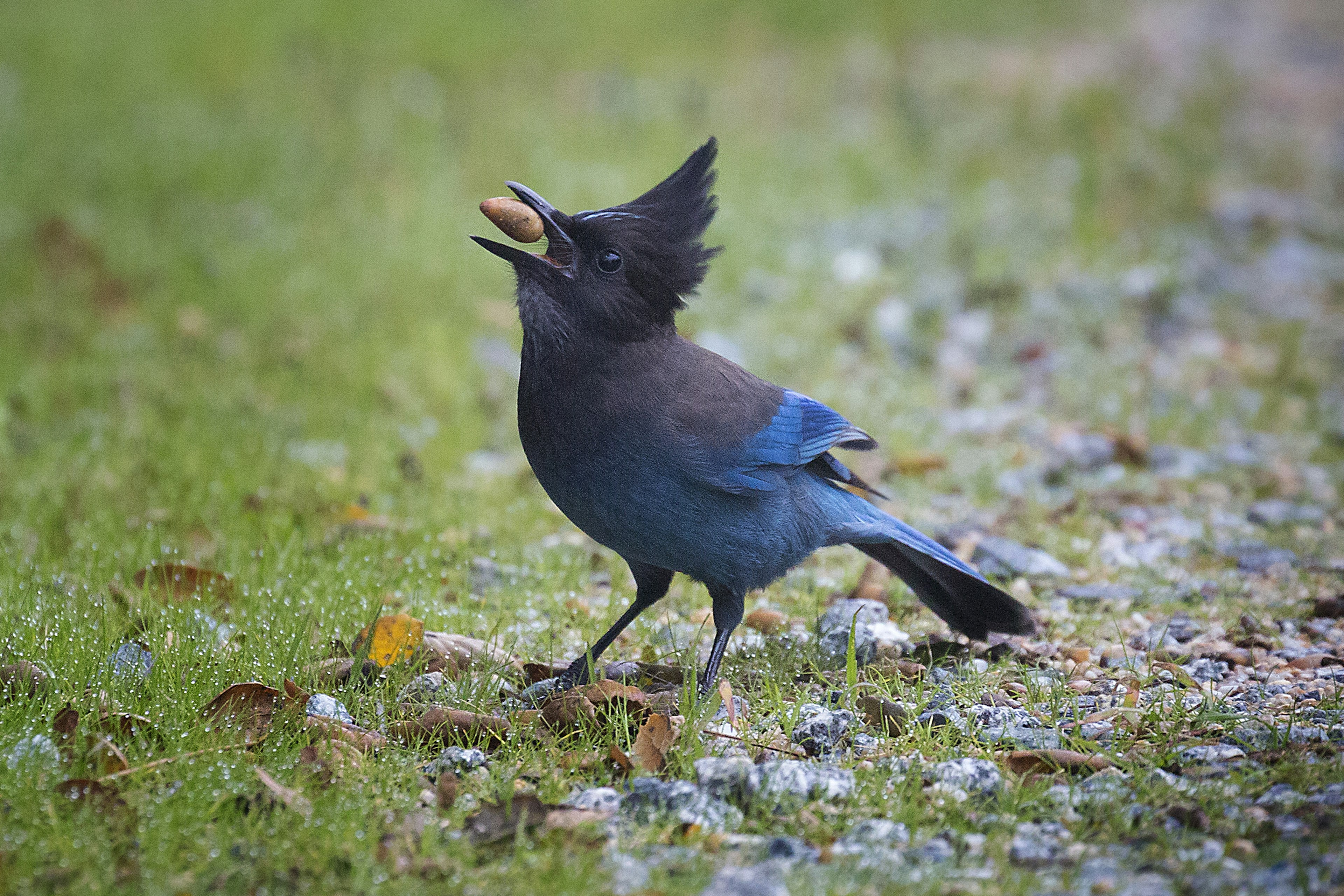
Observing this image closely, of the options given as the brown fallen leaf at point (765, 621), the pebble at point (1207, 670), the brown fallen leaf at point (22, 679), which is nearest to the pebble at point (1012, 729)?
the pebble at point (1207, 670)

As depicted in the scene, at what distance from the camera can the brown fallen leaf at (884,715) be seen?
3418mm

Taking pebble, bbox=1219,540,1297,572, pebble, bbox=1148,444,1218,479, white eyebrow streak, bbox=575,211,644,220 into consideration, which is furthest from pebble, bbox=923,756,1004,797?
pebble, bbox=1148,444,1218,479

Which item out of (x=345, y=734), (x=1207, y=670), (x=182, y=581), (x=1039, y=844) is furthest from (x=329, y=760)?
(x=1207, y=670)

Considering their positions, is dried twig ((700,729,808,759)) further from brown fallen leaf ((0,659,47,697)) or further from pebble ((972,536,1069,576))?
pebble ((972,536,1069,576))

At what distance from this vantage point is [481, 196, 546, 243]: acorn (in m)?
3.59

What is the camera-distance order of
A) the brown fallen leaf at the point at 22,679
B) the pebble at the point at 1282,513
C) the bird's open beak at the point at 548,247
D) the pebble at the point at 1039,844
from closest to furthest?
the pebble at the point at 1039,844 → the brown fallen leaf at the point at 22,679 → the bird's open beak at the point at 548,247 → the pebble at the point at 1282,513

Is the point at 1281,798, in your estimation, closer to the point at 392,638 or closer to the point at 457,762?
the point at 457,762

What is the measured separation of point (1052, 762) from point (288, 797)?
179 centimetres

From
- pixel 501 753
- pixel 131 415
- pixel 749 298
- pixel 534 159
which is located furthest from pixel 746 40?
pixel 501 753

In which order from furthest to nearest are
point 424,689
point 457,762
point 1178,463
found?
1. point 1178,463
2. point 424,689
3. point 457,762

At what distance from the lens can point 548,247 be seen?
3.76 metres

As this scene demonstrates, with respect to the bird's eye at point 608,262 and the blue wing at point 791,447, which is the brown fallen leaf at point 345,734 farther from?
the bird's eye at point 608,262

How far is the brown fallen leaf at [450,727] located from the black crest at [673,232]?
1.25 metres

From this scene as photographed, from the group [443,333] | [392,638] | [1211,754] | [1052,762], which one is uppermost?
[443,333]
